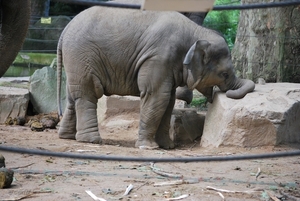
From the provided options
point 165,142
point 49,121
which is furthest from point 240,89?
point 49,121

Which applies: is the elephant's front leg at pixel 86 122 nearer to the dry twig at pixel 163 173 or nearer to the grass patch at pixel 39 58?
the dry twig at pixel 163 173

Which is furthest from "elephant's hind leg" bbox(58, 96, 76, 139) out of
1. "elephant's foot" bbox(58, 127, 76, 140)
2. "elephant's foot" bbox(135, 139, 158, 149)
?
"elephant's foot" bbox(135, 139, 158, 149)

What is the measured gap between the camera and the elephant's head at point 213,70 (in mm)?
8086

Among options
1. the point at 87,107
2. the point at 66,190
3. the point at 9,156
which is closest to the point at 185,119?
the point at 87,107

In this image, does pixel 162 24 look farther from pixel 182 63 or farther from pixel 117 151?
pixel 117 151

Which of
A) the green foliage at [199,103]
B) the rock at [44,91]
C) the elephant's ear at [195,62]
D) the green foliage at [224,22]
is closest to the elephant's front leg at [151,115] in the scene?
the elephant's ear at [195,62]

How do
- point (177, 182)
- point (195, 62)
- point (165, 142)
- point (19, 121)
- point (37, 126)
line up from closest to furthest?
point (177, 182), point (195, 62), point (165, 142), point (37, 126), point (19, 121)

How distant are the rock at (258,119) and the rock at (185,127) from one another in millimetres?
671

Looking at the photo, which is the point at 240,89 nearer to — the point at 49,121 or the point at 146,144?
the point at 146,144

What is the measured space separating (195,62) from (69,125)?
77.7 inches

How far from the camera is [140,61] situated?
8.11m

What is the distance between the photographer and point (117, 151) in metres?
7.36

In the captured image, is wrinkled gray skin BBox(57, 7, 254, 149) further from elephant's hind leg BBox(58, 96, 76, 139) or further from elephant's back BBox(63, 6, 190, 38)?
elephant's hind leg BBox(58, 96, 76, 139)

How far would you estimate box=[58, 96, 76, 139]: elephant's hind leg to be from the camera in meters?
8.59
